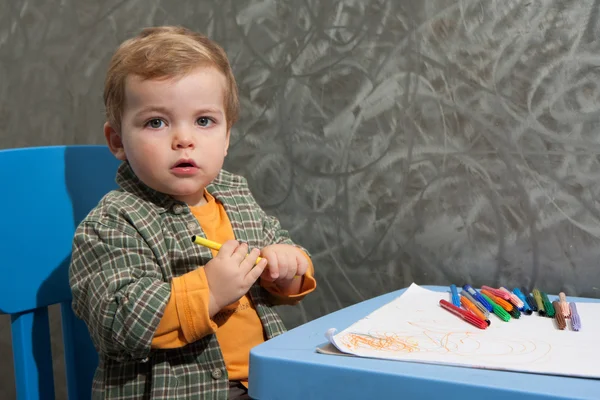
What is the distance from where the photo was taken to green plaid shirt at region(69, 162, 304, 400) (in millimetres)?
684

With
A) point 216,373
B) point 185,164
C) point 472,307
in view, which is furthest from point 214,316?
point 472,307

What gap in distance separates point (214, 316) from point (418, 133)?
353 millimetres

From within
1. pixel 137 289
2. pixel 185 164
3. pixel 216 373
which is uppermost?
pixel 185 164

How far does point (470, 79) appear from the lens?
2.81 feet

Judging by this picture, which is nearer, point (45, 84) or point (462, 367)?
point (462, 367)

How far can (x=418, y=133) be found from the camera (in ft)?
2.93

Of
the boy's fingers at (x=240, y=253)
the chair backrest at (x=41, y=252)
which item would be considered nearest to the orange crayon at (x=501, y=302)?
the boy's fingers at (x=240, y=253)

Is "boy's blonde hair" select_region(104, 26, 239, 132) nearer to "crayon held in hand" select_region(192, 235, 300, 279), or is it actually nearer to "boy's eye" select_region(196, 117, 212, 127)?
"boy's eye" select_region(196, 117, 212, 127)

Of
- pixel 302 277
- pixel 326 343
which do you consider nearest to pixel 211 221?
pixel 302 277

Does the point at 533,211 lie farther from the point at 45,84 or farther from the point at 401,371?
the point at 45,84

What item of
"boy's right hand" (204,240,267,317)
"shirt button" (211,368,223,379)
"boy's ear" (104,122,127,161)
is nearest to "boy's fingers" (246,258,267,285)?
"boy's right hand" (204,240,267,317)

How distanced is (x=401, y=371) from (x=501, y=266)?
0.42 metres

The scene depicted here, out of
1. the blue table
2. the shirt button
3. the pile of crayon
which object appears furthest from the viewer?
the shirt button

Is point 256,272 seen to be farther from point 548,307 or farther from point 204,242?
point 548,307
